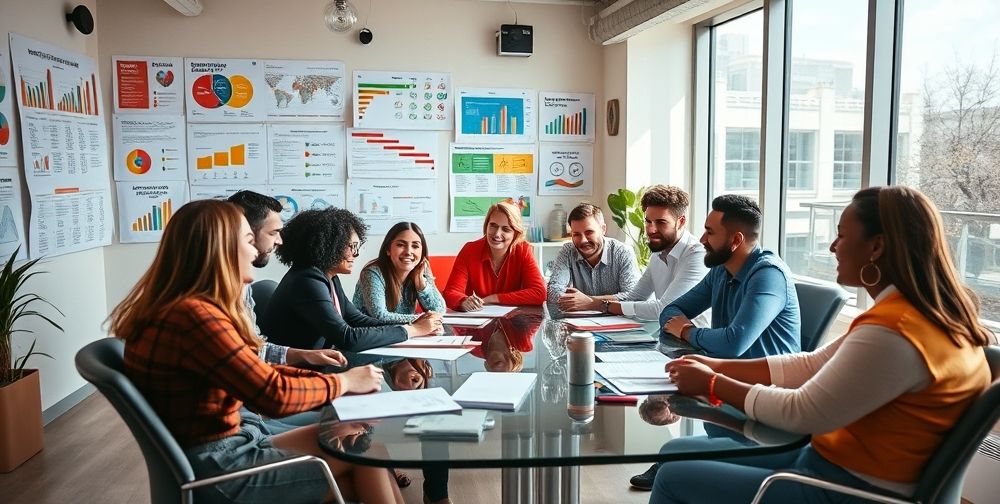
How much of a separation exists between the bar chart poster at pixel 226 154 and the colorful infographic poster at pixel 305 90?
0.20 meters

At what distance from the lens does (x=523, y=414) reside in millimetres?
1702

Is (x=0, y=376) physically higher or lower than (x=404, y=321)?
lower

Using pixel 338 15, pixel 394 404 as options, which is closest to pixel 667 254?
pixel 394 404

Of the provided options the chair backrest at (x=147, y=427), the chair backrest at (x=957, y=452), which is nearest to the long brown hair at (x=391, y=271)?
the chair backrest at (x=147, y=427)

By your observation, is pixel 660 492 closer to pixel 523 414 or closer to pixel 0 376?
pixel 523 414

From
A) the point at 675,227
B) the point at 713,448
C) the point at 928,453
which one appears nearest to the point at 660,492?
the point at 713,448

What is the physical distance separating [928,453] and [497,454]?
86 cm

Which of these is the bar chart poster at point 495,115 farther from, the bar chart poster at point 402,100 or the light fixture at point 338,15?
the light fixture at point 338,15

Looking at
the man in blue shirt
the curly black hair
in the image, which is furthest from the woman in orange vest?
the curly black hair

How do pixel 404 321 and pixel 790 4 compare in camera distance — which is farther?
pixel 790 4


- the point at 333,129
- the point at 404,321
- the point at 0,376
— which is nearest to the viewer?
the point at 404,321

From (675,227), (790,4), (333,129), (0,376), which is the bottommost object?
(0,376)

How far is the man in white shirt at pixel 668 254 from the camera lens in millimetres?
3357

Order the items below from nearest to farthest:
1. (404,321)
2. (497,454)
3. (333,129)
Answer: (497,454) → (404,321) → (333,129)
